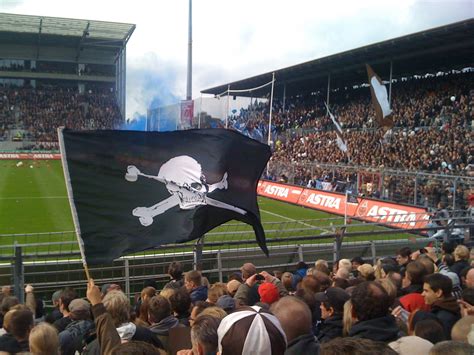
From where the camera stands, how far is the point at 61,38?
254ft

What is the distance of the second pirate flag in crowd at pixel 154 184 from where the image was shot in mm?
5441

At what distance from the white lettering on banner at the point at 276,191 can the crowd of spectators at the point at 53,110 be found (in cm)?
4860

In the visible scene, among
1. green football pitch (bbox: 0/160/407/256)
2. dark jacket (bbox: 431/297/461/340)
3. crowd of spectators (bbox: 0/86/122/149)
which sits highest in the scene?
crowd of spectators (bbox: 0/86/122/149)

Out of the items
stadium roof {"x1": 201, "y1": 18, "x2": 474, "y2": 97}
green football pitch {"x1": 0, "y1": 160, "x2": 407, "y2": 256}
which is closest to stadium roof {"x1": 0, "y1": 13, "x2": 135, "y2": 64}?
stadium roof {"x1": 201, "y1": 18, "x2": 474, "y2": 97}

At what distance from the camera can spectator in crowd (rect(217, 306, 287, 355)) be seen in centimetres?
274

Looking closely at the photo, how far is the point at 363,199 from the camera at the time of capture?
22.5m

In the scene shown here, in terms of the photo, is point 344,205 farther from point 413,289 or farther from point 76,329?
point 76,329

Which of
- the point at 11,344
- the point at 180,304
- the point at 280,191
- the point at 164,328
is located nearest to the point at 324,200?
the point at 280,191

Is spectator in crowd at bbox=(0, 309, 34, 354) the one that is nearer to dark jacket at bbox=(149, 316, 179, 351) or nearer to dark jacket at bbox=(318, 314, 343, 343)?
dark jacket at bbox=(149, 316, 179, 351)

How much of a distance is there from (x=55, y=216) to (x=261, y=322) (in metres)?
20.4

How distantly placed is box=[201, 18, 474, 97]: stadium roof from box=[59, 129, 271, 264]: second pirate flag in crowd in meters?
25.3

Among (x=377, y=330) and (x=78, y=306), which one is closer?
(x=377, y=330)

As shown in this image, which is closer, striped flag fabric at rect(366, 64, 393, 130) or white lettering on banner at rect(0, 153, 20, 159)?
striped flag fabric at rect(366, 64, 393, 130)

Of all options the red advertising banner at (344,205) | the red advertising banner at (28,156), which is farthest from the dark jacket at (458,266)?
the red advertising banner at (28,156)
